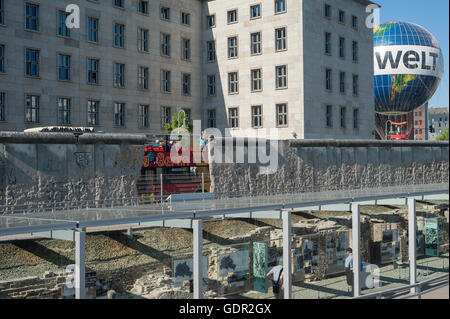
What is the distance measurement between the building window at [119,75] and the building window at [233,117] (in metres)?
10.3

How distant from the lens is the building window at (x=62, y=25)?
1566 inches

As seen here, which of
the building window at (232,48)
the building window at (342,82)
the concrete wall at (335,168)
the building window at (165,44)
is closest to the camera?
the concrete wall at (335,168)

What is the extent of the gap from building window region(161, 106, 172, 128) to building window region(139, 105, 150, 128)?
1.49 metres

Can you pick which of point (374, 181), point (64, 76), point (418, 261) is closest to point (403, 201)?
point (418, 261)

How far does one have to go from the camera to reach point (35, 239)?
16.9 metres

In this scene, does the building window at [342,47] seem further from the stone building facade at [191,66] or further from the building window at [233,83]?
A: the building window at [233,83]

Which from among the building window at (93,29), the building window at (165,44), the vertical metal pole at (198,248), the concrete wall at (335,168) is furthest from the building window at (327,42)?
the vertical metal pole at (198,248)

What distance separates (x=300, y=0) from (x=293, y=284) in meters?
32.1

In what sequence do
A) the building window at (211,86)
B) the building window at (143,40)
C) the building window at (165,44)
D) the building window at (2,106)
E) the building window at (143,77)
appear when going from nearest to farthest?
the building window at (2,106) → the building window at (143,40) → the building window at (143,77) → the building window at (165,44) → the building window at (211,86)

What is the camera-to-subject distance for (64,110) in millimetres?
40344

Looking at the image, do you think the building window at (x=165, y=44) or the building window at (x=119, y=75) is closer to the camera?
the building window at (x=119, y=75)

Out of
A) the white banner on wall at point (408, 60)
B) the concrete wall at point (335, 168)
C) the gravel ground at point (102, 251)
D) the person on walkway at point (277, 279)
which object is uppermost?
the white banner on wall at point (408, 60)

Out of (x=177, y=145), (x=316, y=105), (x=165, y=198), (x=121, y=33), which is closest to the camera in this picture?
(x=165, y=198)
